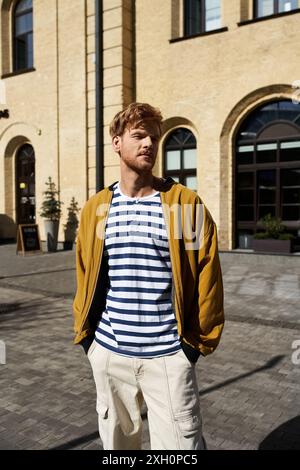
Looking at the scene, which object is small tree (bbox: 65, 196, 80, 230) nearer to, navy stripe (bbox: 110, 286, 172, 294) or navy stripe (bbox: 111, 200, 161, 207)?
navy stripe (bbox: 111, 200, 161, 207)

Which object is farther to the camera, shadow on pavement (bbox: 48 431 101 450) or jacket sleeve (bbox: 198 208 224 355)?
shadow on pavement (bbox: 48 431 101 450)

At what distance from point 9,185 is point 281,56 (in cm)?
1151

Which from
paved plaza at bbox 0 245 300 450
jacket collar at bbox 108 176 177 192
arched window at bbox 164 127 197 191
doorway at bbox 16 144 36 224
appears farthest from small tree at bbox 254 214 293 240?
jacket collar at bbox 108 176 177 192

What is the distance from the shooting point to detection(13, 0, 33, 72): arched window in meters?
17.0

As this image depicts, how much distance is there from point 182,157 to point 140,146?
12436mm

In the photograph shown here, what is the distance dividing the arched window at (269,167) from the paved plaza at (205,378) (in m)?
5.13

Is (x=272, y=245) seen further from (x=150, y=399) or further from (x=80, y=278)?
(x=150, y=399)

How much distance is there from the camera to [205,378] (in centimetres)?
411

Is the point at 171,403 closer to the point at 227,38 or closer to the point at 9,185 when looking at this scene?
the point at 227,38

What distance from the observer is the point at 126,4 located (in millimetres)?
14016

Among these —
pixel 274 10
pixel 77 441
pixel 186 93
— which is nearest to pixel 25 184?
pixel 186 93

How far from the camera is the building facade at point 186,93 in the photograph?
1235cm

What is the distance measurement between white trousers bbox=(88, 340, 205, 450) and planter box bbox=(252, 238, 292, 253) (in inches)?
403

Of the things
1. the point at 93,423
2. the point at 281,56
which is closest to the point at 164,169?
the point at 281,56
